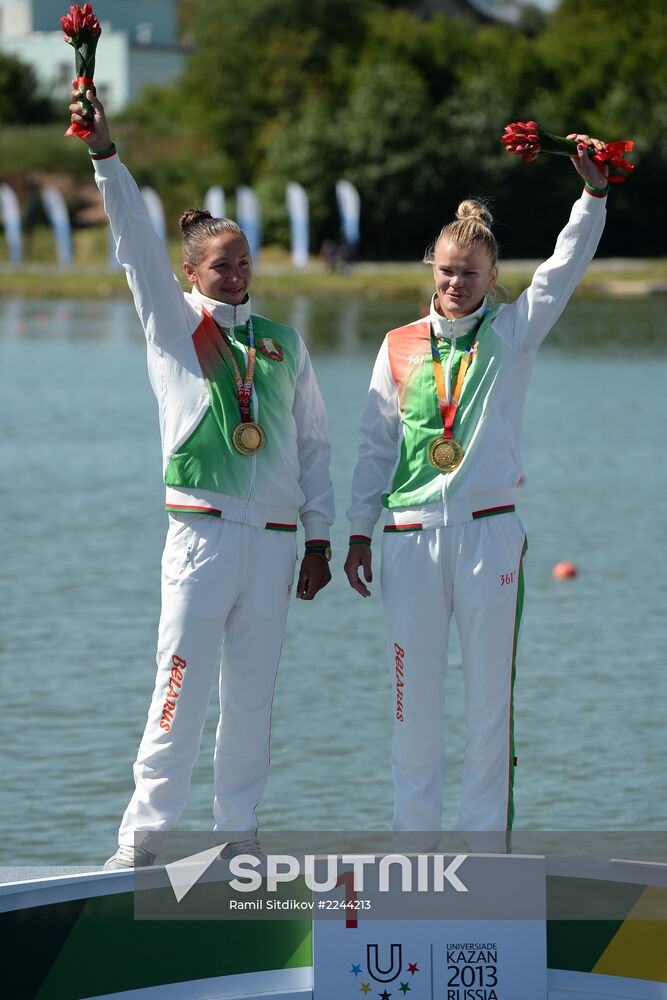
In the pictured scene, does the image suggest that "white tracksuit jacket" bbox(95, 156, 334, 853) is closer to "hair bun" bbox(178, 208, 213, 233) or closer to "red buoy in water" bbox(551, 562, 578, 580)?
"hair bun" bbox(178, 208, 213, 233)

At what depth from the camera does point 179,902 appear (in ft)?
13.4

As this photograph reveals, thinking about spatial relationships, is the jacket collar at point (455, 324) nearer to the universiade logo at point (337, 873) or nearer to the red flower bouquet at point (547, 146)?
the red flower bouquet at point (547, 146)

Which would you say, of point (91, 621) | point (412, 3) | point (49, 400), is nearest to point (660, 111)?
point (412, 3)

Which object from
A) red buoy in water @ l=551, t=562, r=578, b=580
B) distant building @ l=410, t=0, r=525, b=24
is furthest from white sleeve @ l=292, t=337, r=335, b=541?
distant building @ l=410, t=0, r=525, b=24

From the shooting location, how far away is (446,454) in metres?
4.64

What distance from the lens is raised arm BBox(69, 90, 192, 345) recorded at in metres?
4.41

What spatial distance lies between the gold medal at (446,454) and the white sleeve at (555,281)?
1.10 feet

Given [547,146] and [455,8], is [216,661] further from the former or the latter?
[455,8]

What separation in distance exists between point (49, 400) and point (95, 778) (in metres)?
16.5

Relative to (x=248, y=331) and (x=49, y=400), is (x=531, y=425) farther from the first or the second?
(x=248, y=331)

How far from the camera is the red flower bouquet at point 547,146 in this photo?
4500mm

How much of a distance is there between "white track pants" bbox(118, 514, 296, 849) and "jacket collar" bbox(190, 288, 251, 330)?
1.86 feet

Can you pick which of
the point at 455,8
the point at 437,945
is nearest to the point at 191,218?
the point at 437,945

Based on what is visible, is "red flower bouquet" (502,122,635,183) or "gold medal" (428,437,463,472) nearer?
"red flower bouquet" (502,122,635,183)
